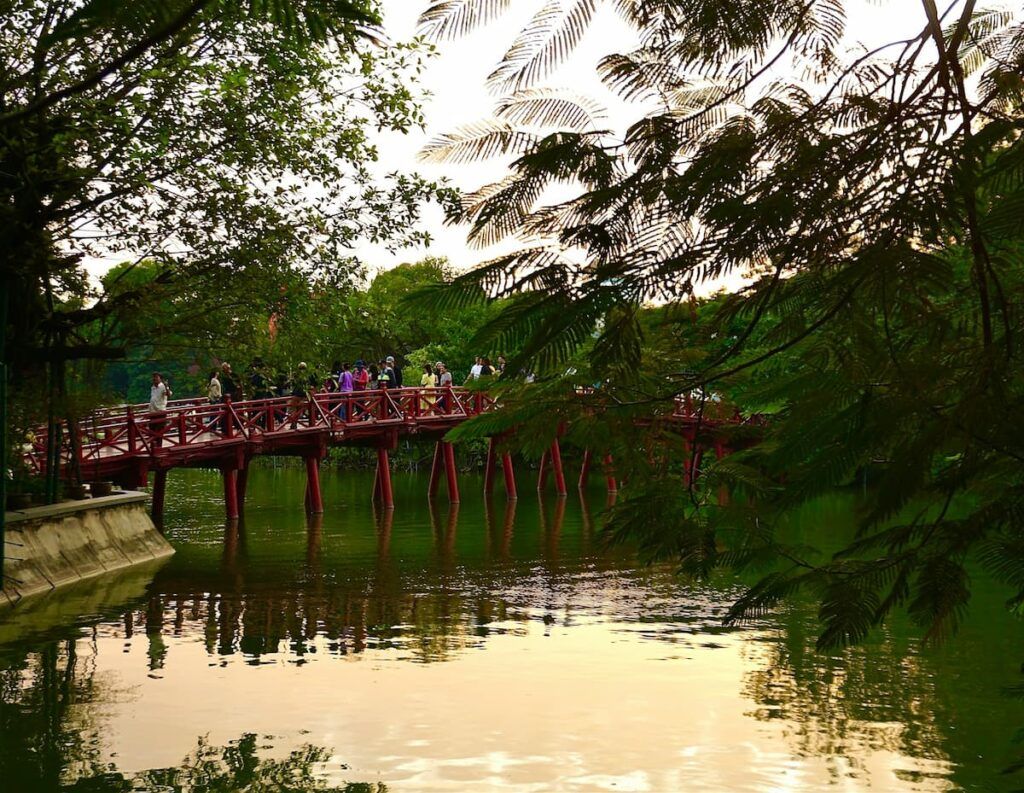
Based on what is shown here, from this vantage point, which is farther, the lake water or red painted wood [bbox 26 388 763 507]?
red painted wood [bbox 26 388 763 507]

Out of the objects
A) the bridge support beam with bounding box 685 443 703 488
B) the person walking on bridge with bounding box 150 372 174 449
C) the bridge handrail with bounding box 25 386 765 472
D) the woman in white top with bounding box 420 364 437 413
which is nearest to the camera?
the bridge support beam with bounding box 685 443 703 488

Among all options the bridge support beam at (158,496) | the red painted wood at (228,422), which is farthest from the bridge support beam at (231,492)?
the red painted wood at (228,422)

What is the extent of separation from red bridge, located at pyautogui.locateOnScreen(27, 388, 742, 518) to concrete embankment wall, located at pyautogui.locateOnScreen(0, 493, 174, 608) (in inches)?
34.8

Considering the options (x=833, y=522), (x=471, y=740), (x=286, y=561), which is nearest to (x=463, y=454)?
(x=833, y=522)

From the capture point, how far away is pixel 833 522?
31203 millimetres

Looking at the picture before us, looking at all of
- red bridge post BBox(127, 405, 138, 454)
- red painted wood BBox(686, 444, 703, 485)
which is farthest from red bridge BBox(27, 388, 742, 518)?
red painted wood BBox(686, 444, 703, 485)

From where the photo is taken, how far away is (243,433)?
3052 cm

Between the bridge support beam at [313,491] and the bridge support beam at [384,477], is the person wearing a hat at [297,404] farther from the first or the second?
the bridge support beam at [384,477]

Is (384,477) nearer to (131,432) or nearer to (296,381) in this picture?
(296,381)

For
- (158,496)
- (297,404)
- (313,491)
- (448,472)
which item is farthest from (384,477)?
(158,496)

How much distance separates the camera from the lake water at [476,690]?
9367 mm

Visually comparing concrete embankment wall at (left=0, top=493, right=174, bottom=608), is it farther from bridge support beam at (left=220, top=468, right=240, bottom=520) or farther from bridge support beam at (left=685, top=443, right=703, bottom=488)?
bridge support beam at (left=685, top=443, right=703, bottom=488)

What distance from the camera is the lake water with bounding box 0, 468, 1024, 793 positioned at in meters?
9.37

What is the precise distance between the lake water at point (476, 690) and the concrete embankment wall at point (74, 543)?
1.35ft
